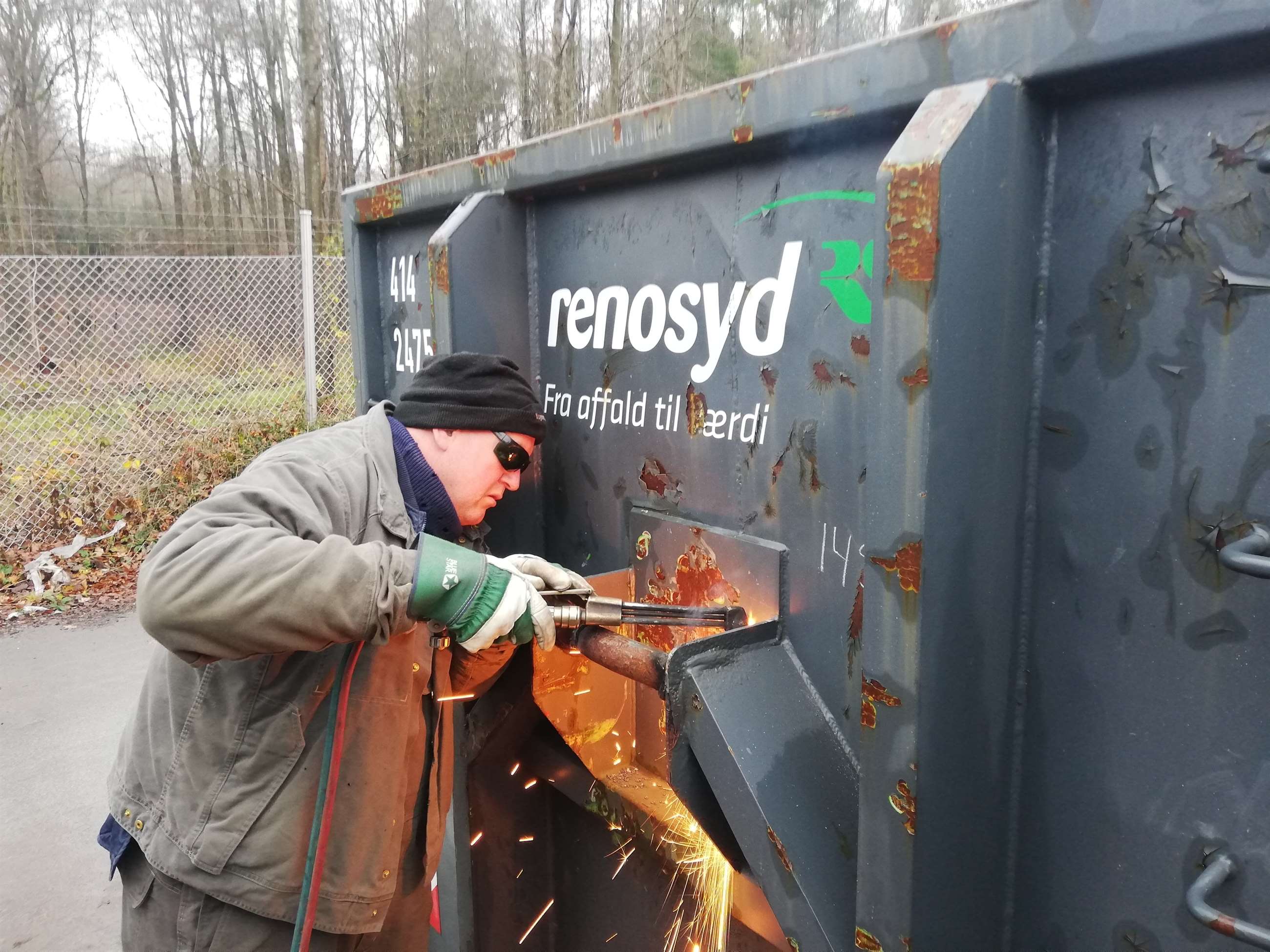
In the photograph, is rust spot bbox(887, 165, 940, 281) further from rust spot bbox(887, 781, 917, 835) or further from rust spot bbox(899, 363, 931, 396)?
rust spot bbox(887, 781, 917, 835)

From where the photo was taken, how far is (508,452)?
2.03 m

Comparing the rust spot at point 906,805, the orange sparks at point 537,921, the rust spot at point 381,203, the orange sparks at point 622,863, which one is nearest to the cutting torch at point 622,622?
the rust spot at point 906,805

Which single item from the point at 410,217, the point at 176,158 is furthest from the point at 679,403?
the point at 176,158

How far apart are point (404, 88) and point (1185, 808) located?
20.1m

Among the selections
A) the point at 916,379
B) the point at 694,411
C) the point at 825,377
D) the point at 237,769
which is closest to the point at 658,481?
the point at 694,411

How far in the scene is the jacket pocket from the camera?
5.88 ft

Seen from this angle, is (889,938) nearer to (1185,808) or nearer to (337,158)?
(1185,808)

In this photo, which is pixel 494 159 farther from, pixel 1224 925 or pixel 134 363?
pixel 134 363

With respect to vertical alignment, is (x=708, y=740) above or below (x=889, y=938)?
above

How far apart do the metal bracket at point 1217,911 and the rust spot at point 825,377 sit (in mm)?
766

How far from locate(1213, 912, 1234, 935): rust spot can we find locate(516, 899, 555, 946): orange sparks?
1.96 metres

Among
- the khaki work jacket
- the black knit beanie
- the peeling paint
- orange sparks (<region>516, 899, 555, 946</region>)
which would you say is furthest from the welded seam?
orange sparks (<region>516, 899, 555, 946</region>)

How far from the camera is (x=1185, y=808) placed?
1076 mm

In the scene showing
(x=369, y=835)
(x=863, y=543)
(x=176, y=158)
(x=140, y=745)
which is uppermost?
(x=176, y=158)
